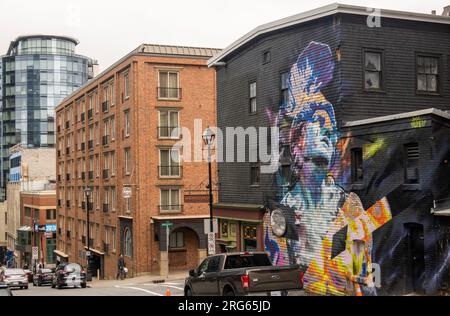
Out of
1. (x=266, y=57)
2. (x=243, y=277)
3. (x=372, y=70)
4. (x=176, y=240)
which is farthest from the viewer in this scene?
(x=176, y=240)

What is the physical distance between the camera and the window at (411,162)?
22.8 m

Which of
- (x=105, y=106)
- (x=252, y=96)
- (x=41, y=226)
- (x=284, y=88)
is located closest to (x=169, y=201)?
(x=105, y=106)

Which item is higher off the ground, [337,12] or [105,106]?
[337,12]

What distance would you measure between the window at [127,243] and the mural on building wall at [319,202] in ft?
71.7

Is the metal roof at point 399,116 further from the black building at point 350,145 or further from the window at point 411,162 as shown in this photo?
the window at point 411,162

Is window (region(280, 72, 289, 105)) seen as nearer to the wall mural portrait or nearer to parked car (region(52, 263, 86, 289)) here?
the wall mural portrait

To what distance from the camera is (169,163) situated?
50.7 metres

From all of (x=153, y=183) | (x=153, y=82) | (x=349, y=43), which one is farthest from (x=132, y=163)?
(x=349, y=43)

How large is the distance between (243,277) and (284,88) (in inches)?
550

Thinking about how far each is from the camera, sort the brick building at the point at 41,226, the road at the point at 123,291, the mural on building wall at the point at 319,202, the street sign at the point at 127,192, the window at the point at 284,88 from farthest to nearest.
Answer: the brick building at the point at 41,226 → the street sign at the point at 127,192 → the road at the point at 123,291 → the window at the point at 284,88 → the mural on building wall at the point at 319,202

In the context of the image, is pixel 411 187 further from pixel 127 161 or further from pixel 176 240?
pixel 127 161

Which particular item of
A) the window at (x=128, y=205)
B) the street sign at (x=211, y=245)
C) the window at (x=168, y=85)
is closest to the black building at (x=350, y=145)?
the street sign at (x=211, y=245)

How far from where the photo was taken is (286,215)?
2992cm
